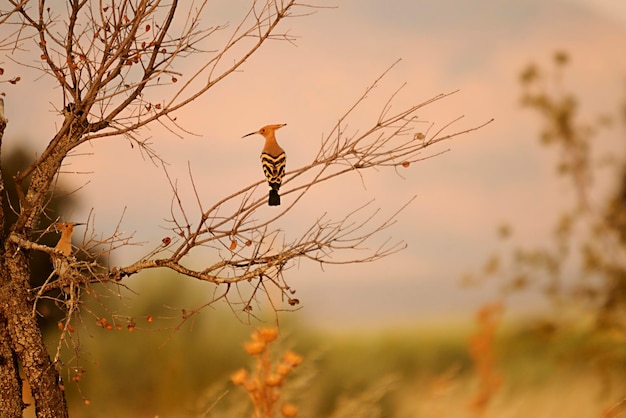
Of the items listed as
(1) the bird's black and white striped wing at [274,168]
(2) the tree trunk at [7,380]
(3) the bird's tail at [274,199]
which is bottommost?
(2) the tree trunk at [7,380]

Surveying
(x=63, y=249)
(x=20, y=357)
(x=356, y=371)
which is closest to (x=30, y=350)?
(x=20, y=357)

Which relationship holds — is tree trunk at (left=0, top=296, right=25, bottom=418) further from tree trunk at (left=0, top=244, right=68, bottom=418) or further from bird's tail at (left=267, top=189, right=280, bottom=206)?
bird's tail at (left=267, top=189, right=280, bottom=206)

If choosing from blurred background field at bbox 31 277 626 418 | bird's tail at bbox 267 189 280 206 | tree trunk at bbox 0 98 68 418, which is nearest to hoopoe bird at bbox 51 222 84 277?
tree trunk at bbox 0 98 68 418

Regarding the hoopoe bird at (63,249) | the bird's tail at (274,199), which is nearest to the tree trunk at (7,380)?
the hoopoe bird at (63,249)

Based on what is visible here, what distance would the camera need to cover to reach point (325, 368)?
201 inches

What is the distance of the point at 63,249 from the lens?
9.46 feet

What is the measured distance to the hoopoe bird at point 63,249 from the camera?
9.20 feet

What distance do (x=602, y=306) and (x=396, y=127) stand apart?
8.00ft

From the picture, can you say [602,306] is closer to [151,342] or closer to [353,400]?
[353,400]

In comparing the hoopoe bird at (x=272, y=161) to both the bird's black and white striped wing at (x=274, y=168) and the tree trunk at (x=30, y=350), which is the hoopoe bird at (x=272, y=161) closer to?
the bird's black and white striped wing at (x=274, y=168)

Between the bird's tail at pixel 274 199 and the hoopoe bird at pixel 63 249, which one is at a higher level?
the bird's tail at pixel 274 199

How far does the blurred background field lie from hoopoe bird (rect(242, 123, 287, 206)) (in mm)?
1574

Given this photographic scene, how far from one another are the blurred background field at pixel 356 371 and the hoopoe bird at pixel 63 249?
1457mm

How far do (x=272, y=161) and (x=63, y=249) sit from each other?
80 cm
